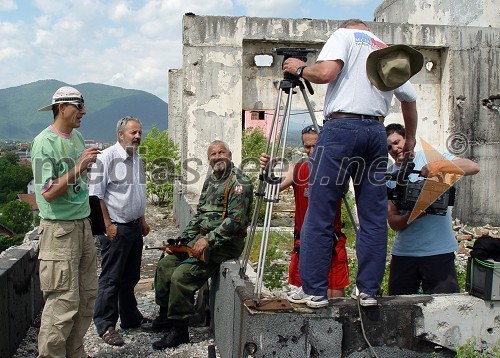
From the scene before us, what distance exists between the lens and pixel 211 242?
4.22 meters

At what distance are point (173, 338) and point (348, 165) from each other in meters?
2.21

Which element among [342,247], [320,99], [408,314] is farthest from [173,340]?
[320,99]

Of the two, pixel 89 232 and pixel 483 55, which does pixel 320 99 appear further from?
pixel 89 232

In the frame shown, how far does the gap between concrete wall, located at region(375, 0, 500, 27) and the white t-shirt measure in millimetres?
10187

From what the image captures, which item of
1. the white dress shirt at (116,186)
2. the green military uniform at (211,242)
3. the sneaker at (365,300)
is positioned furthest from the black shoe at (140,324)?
the sneaker at (365,300)

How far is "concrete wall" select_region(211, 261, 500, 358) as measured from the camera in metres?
2.97

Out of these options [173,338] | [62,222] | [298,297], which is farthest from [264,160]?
[173,338]

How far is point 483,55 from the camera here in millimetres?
10305

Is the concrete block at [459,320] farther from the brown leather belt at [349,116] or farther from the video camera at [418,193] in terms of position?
the brown leather belt at [349,116]

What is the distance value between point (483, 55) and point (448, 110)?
127 cm

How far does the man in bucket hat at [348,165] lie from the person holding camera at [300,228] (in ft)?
1.15

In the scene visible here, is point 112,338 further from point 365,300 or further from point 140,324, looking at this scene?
point 365,300

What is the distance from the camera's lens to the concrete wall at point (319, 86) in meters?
9.51

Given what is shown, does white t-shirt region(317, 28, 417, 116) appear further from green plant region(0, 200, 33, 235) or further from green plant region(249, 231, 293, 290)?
green plant region(0, 200, 33, 235)
